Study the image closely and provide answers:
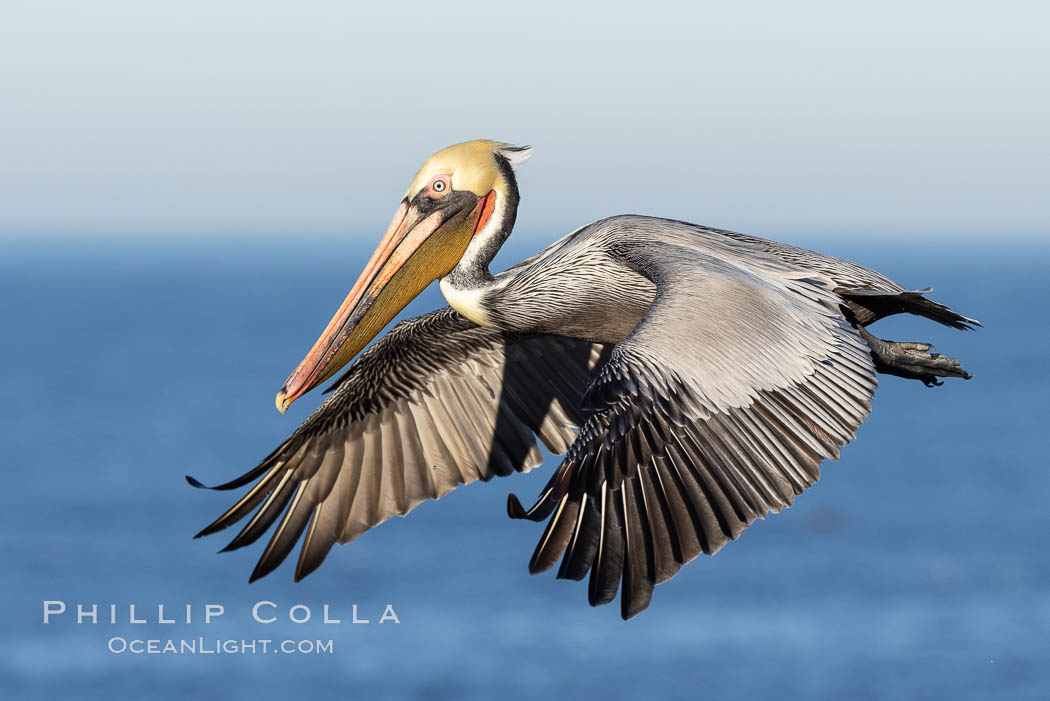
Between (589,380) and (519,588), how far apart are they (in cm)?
4879

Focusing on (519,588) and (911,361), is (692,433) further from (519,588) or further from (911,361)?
(519,588)

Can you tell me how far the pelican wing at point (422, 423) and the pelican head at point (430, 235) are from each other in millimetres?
577

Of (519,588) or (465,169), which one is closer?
(465,169)

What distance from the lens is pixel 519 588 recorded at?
184 feet

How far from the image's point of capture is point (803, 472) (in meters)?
5.59

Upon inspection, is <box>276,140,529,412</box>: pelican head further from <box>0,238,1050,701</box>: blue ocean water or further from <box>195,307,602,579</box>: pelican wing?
<box>0,238,1050,701</box>: blue ocean water

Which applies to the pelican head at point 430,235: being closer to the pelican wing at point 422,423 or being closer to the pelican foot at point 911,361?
the pelican wing at point 422,423

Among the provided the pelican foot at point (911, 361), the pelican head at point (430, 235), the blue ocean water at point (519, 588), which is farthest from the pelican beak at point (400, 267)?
the blue ocean water at point (519, 588)

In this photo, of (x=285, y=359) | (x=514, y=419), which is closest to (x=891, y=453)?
(x=285, y=359)

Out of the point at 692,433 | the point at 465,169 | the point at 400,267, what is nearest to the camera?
the point at 692,433

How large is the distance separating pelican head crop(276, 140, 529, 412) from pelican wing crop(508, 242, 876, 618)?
155cm

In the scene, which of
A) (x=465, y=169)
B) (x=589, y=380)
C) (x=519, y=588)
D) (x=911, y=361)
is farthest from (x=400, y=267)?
(x=519, y=588)

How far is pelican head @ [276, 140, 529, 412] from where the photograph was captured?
7281 millimetres

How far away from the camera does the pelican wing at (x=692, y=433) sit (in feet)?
17.4
